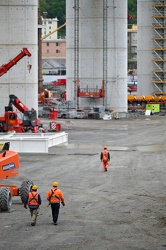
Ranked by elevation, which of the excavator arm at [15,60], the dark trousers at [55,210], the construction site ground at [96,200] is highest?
the excavator arm at [15,60]

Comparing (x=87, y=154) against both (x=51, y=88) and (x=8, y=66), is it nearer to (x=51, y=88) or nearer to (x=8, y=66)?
(x=8, y=66)

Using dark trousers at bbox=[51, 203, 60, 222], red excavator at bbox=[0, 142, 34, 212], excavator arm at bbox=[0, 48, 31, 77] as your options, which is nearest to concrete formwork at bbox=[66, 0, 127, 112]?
excavator arm at bbox=[0, 48, 31, 77]

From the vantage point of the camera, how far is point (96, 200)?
90.3 ft

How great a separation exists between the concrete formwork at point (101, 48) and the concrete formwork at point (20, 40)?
1847 cm

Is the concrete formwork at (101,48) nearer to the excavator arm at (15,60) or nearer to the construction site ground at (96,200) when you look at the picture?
the excavator arm at (15,60)

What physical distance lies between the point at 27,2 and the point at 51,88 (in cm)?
7957

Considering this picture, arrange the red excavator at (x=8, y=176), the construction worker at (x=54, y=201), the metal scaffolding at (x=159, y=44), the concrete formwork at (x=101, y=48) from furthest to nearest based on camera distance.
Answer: the metal scaffolding at (x=159, y=44) < the concrete formwork at (x=101, y=48) < the red excavator at (x=8, y=176) < the construction worker at (x=54, y=201)

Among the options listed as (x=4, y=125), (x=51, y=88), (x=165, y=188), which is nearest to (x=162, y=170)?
(x=165, y=188)

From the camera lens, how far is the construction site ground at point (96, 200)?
21203 mm

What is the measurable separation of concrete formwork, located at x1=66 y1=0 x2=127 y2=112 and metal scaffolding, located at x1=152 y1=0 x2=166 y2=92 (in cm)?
1222

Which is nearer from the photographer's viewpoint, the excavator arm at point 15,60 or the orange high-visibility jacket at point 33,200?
the orange high-visibility jacket at point 33,200

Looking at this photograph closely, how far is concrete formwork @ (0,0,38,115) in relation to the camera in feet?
182

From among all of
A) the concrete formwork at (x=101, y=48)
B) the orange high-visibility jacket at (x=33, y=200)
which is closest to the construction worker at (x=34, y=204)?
the orange high-visibility jacket at (x=33, y=200)

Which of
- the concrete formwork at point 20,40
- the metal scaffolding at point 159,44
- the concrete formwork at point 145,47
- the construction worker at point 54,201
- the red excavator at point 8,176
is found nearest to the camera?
the construction worker at point 54,201
